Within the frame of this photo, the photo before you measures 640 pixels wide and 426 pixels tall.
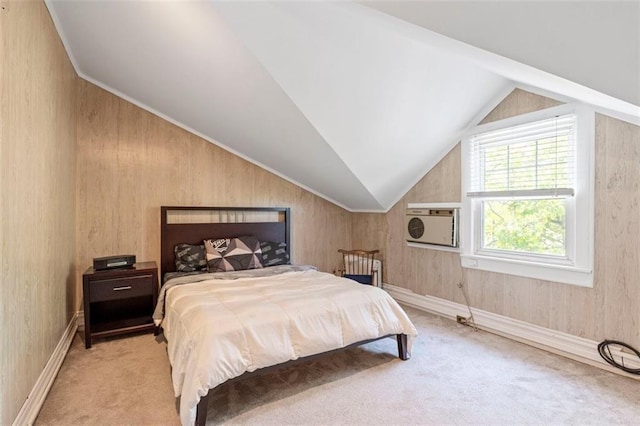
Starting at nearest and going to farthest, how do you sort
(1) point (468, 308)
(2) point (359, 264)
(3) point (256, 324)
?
1. (3) point (256, 324)
2. (1) point (468, 308)
3. (2) point (359, 264)

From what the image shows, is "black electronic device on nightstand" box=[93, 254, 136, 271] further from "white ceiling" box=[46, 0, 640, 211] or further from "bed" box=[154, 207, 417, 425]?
"white ceiling" box=[46, 0, 640, 211]

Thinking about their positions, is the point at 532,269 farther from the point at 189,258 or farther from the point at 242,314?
the point at 189,258

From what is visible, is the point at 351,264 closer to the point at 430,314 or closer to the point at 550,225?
the point at 430,314

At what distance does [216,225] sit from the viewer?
3828 millimetres

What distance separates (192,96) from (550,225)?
3406mm

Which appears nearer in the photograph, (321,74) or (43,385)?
(43,385)

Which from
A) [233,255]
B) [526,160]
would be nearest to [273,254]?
[233,255]

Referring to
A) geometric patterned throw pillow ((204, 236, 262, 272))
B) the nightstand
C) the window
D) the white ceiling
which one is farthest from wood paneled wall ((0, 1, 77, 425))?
the window

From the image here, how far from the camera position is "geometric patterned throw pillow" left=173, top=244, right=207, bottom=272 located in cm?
341

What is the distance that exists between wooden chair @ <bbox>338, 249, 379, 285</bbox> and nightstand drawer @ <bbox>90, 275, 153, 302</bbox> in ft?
7.75

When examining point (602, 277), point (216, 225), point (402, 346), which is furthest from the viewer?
point (216, 225)

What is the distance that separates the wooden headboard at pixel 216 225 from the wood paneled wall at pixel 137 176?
0.10 meters

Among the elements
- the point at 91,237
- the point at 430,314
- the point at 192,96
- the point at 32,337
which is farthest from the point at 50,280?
the point at 430,314

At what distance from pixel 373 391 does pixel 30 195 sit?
239 cm
